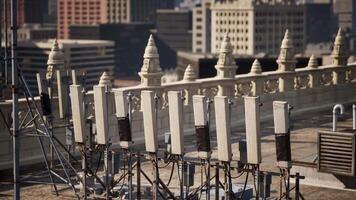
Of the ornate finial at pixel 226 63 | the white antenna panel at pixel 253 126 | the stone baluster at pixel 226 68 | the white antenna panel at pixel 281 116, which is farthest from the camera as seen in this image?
the ornate finial at pixel 226 63

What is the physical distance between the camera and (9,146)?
1062 inches

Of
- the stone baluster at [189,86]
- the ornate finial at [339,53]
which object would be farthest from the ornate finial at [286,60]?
the stone baluster at [189,86]

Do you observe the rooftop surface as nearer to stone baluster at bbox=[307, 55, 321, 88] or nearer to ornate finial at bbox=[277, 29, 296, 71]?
stone baluster at bbox=[307, 55, 321, 88]

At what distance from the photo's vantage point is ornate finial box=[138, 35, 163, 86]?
32750 millimetres

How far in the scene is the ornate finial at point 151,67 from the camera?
32.8 metres

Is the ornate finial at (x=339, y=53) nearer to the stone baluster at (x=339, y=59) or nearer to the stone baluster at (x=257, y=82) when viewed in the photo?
the stone baluster at (x=339, y=59)

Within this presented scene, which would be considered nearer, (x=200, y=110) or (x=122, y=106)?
(x=200, y=110)

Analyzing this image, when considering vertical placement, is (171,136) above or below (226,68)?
below

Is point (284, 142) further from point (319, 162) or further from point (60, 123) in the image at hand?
point (60, 123)

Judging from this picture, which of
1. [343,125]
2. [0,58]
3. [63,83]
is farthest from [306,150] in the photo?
[0,58]

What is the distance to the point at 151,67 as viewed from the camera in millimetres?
32812

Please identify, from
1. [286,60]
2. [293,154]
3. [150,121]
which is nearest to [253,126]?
[150,121]

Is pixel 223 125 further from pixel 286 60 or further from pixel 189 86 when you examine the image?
pixel 286 60

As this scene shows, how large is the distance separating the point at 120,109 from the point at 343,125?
15067mm
